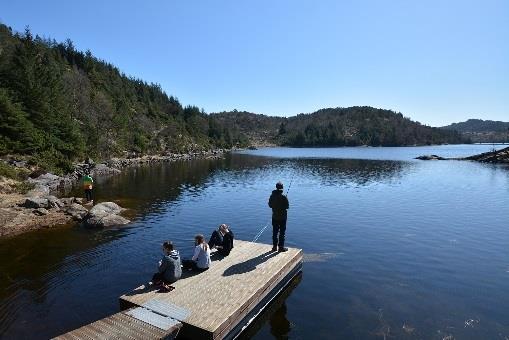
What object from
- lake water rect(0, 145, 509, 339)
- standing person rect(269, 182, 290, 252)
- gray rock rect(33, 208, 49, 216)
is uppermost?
standing person rect(269, 182, 290, 252)

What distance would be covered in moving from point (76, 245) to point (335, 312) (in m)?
15.9

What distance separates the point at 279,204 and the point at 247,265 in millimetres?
3217

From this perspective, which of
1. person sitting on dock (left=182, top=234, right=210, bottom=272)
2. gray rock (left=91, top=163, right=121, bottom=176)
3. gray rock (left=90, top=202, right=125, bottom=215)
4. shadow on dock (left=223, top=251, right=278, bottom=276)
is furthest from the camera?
gray rock (left=91, top=163, right=121, bottom=176)

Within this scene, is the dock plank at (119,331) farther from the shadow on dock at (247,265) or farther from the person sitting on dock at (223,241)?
the person sitting on dock at (223,241)

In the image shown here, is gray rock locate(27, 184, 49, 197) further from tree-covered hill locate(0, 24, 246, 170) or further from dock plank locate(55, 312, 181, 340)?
dock plank locate(55, 312, 181, 340)

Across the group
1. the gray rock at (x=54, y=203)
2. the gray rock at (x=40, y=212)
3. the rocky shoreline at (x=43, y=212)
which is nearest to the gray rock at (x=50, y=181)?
the rocky shoreline at (x=43, y=212)

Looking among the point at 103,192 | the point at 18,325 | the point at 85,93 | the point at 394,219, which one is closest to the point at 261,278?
the point at 18,325

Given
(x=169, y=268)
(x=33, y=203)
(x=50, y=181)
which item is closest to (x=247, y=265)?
(x=169, y=268)

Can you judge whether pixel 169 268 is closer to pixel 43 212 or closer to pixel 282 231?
pixel 282 231

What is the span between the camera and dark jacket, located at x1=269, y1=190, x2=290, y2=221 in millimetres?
17641

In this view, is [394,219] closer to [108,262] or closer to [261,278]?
[261,278]

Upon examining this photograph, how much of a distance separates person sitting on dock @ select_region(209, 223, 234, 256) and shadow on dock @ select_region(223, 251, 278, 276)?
117 centimetres

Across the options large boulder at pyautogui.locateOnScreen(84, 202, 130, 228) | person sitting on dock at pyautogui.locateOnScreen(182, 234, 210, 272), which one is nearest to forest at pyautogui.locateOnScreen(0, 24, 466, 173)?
large boulder at pyautogui.locateOnScreen(84, 202, 130, 228)

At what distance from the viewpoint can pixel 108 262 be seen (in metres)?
19.9
